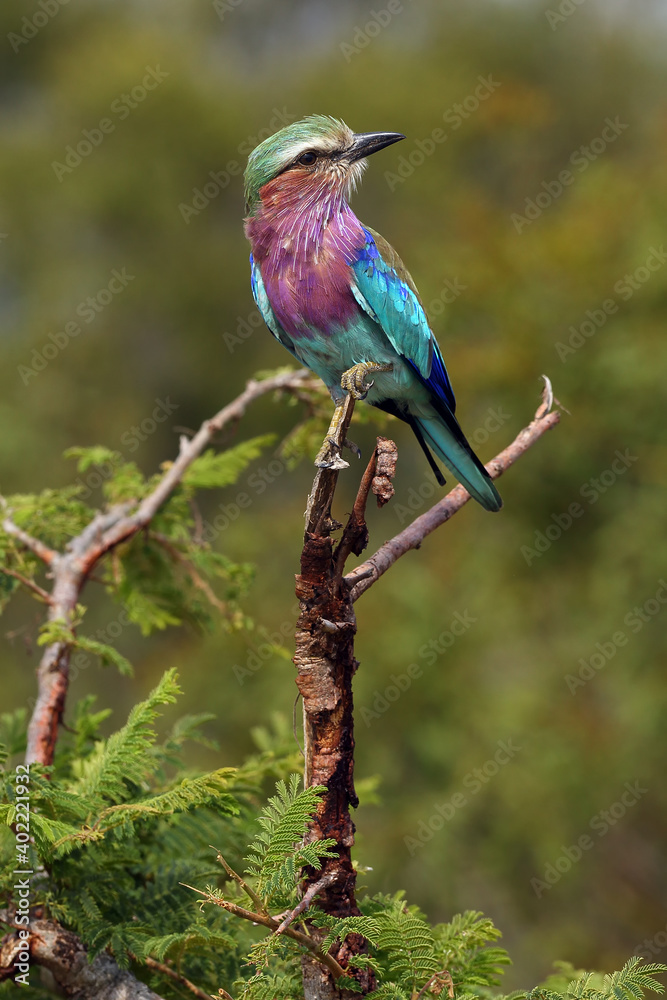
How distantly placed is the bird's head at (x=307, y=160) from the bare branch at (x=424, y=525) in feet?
3.73

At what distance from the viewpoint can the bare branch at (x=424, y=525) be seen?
8.07ft

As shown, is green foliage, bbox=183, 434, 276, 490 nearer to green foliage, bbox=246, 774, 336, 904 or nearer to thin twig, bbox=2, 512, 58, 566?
thin twig, bbox=2, 512, 58, 566

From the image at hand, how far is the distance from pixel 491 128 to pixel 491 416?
940 centimetres

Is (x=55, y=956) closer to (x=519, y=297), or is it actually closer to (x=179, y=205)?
(x=519, y=297)

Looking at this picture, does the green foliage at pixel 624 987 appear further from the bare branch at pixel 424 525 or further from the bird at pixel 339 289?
the bird at pixel 339 289

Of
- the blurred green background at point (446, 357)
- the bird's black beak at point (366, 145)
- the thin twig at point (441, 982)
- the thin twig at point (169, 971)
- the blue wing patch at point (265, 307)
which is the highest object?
the bird's black beak at point (366, 145)

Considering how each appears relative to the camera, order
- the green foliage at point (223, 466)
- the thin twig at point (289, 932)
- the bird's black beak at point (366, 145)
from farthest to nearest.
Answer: the green foliage at point (223, 466), the bird's black beak at point (366, 145), the thin twig at point (289, 932)

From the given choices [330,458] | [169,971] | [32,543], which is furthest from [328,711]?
[32,543]

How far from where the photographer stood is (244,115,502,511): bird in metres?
3.39

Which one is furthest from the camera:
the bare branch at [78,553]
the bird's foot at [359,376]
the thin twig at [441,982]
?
the bird's foot at [359,376]

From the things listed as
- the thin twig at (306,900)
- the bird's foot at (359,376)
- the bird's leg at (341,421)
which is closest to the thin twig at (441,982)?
the thin twig at (306,900)

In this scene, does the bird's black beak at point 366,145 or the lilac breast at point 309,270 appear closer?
the lilac breast at point 309,270

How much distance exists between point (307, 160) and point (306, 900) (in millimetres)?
2523

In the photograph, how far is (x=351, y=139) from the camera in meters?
3.79
